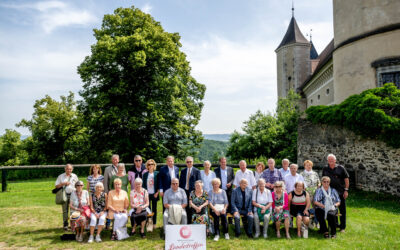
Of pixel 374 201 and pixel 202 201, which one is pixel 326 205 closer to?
pixel 202 201

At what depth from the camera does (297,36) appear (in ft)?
107

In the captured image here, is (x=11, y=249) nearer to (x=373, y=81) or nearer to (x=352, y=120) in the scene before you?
(x=352, y=120)

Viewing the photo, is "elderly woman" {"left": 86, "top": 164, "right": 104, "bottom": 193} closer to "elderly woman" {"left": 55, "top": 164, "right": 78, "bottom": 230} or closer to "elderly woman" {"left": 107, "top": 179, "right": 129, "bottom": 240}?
"elderly woman" {"left": 55, "top": 164, "right": 78, "bottom": 230}

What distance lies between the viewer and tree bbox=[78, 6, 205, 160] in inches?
704

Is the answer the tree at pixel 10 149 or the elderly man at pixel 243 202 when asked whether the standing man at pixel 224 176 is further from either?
the tree at pixel 10 149

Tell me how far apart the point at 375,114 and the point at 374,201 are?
336 centimetres

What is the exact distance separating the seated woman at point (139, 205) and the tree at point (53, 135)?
67.4ft

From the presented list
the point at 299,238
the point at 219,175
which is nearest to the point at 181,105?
the point at 219,175

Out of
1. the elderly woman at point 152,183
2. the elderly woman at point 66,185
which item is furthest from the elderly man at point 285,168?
the elderly woman at point 66,185

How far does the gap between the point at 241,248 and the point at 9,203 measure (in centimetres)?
882

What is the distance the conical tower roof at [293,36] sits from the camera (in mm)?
32450

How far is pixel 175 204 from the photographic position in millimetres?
6840

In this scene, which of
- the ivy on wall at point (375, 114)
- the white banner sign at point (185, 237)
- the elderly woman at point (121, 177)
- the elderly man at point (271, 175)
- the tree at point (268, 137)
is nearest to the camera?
the white banner sign at point (185, 237)

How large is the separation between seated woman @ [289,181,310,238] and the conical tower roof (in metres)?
29.0
